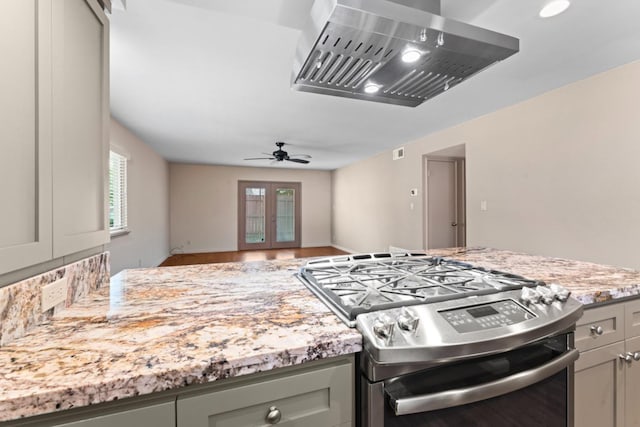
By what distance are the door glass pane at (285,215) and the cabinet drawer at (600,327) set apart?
722 centimetres

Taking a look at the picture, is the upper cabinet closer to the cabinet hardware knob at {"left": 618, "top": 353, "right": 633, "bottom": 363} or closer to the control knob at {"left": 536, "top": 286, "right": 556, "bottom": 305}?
the control knob at {"left": 536, "top": 286, "right": 556, "bottom": 305}

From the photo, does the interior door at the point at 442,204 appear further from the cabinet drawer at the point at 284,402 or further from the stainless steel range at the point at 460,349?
the cabinet drawer at the point at 284,402

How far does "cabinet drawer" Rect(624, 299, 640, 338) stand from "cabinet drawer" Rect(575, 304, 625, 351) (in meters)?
0.03

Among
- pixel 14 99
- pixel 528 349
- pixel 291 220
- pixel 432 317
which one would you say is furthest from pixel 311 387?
pixel 291 220

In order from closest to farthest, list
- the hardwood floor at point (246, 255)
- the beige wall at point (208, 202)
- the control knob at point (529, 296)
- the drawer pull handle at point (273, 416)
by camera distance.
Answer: the drawer pull handle at point (273, 416) → the control knob at point (529, 296) → the hardwood floor at point (246, 255) → the beige wall at point (208, 202)

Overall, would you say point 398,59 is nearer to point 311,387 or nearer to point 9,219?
point 311,387

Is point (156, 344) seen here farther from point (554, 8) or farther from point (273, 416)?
point (554, 8)

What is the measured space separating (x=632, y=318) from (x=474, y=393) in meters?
1.05

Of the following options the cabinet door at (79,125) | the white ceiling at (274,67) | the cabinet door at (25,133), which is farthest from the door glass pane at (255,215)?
the cabinet door at (25,133)

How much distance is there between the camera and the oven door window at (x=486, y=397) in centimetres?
73

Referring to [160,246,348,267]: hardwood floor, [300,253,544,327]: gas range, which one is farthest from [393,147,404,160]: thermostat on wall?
[300,253,544,327]: gas range

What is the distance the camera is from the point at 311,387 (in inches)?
27.1

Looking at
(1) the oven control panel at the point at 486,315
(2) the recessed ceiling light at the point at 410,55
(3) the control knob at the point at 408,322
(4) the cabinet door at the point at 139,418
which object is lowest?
(4) the cabinet door at the point at 139,418

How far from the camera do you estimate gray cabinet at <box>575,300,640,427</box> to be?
3.69 ft
